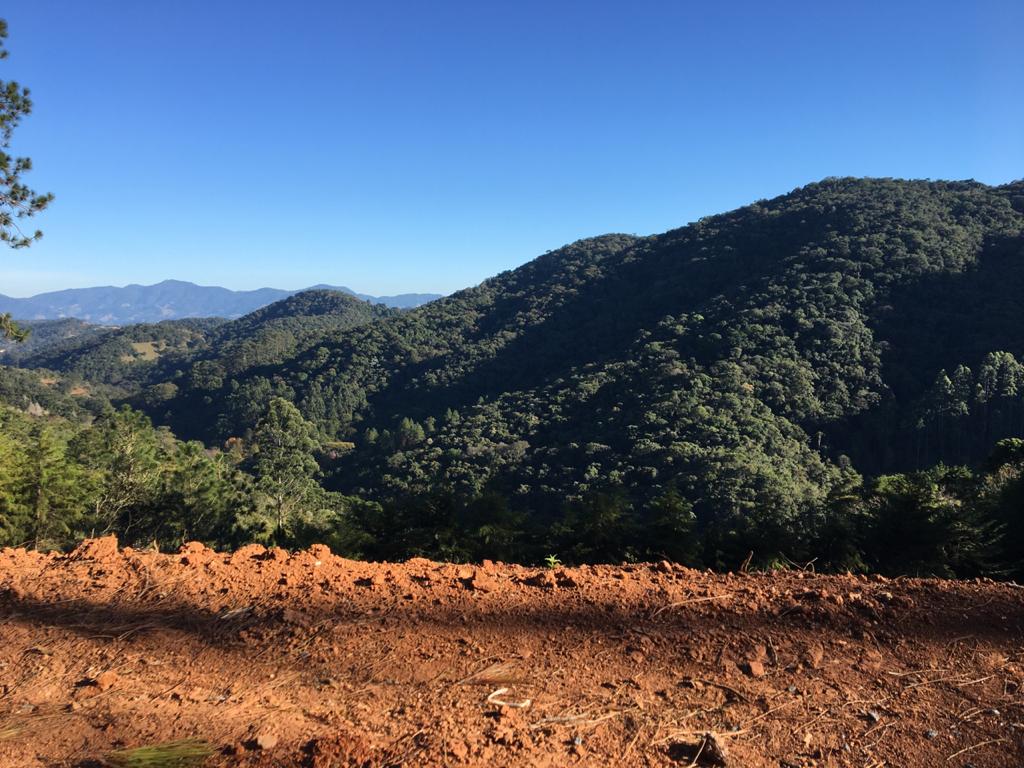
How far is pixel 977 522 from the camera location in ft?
25.5

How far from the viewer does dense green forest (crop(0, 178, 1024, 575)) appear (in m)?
8.48

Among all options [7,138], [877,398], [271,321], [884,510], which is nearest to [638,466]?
[877,398]

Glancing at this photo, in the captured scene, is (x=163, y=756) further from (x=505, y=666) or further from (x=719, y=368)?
(x=719, y=368)

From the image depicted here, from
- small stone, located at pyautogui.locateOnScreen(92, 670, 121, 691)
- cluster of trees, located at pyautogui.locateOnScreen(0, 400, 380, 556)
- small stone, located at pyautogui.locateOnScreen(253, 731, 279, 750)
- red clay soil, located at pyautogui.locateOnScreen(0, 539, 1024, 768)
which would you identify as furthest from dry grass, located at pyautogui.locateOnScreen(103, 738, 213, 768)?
cluster of trees, located at pyautogui.locateOnScreen(0, 400, 380, 556)

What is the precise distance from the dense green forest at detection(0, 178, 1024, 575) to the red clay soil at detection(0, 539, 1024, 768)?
2.58 meters

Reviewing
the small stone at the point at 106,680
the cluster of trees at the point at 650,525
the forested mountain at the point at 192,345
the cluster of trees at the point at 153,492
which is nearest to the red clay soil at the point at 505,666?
the small stone at the point at 106,680

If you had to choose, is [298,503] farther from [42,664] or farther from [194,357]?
[194,357]

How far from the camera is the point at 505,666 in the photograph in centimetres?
270

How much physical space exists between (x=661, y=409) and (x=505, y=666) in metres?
45.1

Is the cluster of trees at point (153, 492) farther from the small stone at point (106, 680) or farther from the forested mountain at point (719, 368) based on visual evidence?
the forested mountain at point (719, 368)

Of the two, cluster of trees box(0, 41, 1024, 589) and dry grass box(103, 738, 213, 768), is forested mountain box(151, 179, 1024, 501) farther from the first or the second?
dry grass box(103, 738, 213, 768)

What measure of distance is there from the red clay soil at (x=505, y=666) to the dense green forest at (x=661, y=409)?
258 centimetres

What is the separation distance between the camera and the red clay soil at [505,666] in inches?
82.7

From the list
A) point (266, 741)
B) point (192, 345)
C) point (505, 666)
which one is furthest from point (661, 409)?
point (192, 345)
